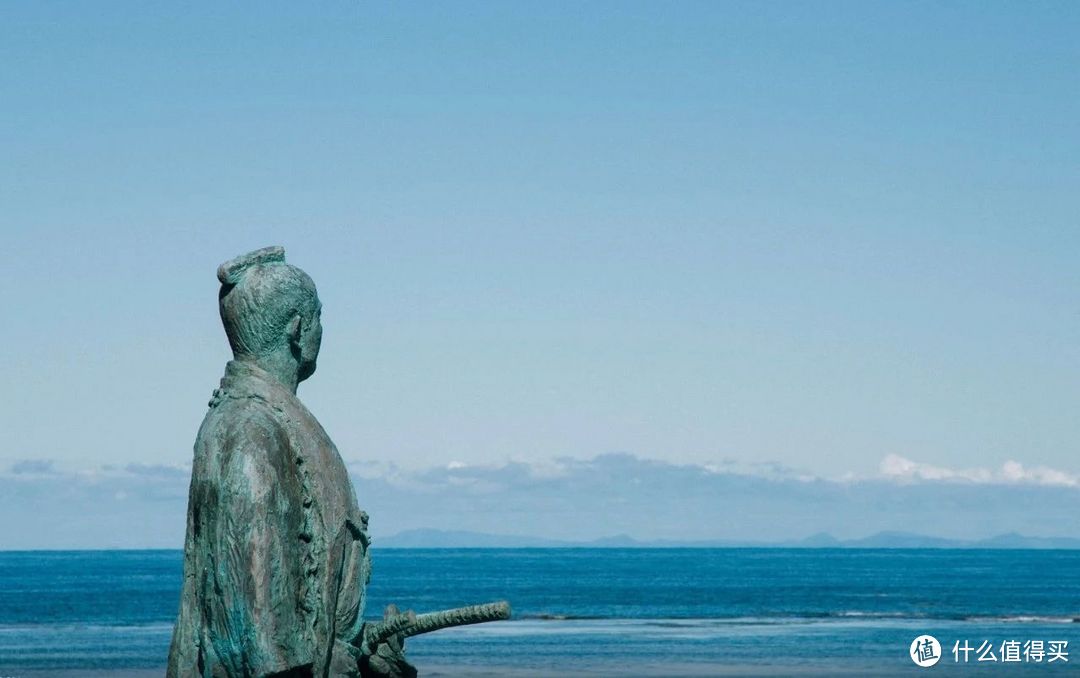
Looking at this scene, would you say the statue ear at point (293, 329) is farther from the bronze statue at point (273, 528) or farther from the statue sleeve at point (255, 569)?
the statue sleeve at point (255, 569)

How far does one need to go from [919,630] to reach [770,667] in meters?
19.3

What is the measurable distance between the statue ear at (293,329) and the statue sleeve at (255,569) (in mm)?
456

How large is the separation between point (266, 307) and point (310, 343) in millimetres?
241

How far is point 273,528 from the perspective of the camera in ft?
18.9

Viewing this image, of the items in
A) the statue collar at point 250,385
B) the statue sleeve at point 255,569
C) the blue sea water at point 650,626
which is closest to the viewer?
the statue sleeve at point 255,569

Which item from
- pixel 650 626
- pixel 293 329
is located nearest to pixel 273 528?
pixel 293 329

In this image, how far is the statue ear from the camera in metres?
6.14

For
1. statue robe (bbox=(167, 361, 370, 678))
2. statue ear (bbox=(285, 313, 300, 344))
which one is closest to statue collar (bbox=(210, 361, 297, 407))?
statue robe (bbox=(167, 361, 370, 678))

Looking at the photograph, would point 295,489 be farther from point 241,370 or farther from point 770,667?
point 770,667

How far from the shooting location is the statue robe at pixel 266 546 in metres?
5.73

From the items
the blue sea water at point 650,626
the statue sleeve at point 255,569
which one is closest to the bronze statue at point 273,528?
the statue sleeve at point 255,569

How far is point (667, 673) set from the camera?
4666 cm

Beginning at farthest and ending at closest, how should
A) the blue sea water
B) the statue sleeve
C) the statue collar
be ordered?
the blue sea water < the statue collar < the statue sleeve

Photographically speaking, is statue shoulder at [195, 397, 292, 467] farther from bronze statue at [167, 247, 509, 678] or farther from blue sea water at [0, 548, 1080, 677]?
blue sea water at [0, 548, 1080, 677]
